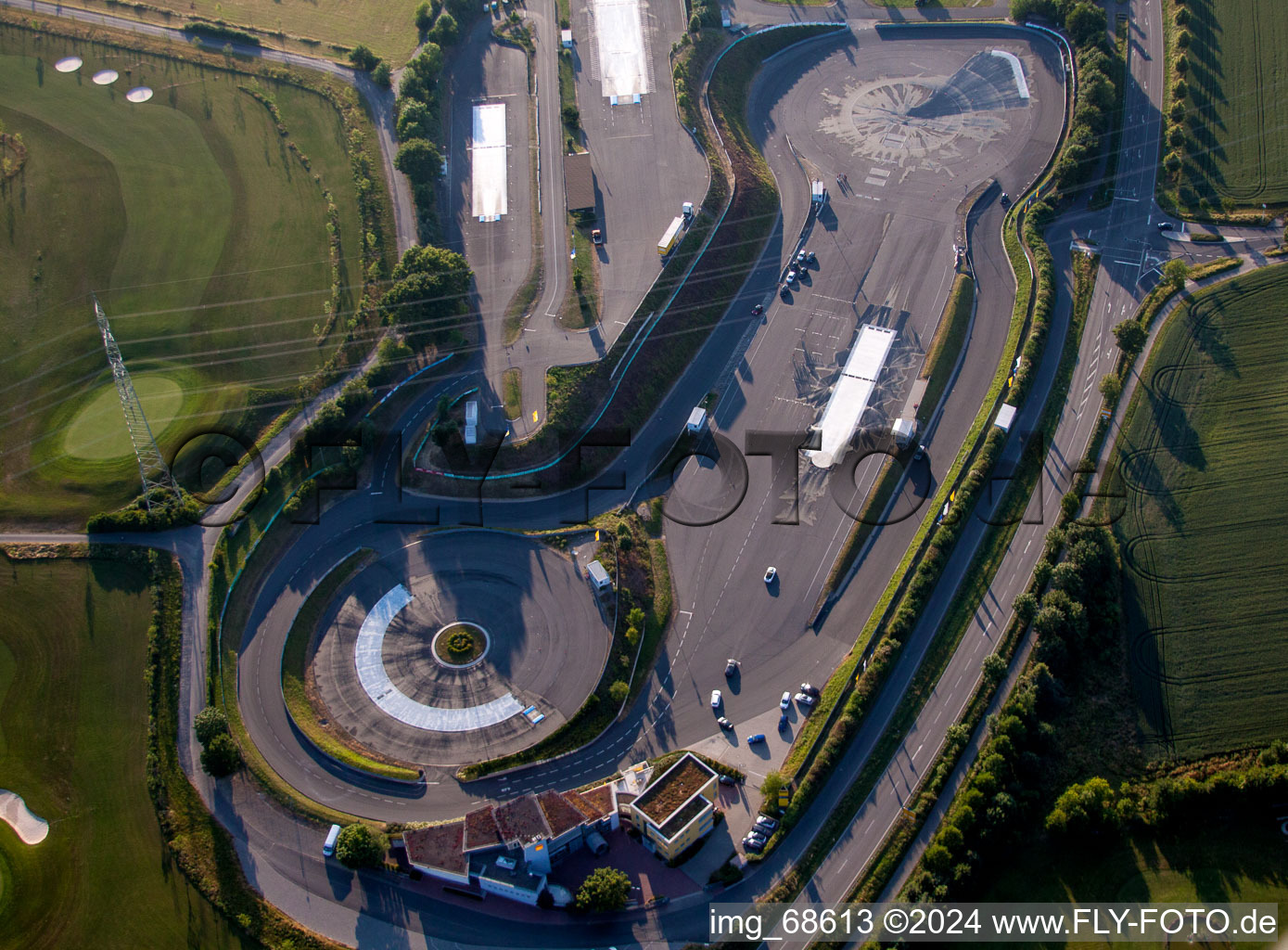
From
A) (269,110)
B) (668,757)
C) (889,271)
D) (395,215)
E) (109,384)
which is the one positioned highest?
(269,110)

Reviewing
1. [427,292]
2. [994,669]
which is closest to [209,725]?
[427,292]

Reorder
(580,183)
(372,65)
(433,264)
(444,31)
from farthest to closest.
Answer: (372,65), (444,31), (580,183), (433,264)

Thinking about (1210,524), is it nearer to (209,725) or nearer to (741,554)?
(741,554)

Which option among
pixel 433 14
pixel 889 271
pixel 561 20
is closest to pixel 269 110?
pixel 433 14

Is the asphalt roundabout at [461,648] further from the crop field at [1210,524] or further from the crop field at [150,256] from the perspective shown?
the crop field at [1210,524]

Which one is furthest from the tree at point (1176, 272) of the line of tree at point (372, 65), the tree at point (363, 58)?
the tree at point (363, 58)

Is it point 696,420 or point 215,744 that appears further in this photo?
point 696,420

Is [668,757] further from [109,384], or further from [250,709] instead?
[109,384]
